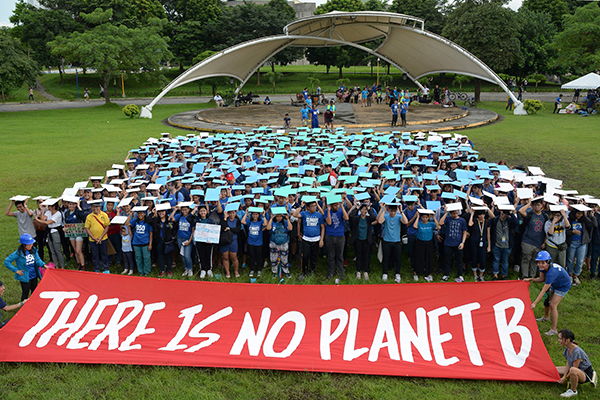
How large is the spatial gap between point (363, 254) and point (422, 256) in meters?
1.18

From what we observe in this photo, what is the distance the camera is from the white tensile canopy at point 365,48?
105 feet

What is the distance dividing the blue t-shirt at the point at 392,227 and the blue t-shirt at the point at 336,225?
2.83 ft

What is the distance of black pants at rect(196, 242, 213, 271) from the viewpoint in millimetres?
8750

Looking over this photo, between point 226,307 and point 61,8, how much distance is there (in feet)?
217

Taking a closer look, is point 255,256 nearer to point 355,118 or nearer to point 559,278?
point 559,278

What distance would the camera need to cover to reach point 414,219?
8617mm

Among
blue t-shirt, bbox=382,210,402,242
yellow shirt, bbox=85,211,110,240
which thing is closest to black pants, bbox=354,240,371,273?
blue t-shirt, bbox=382,210,402,242

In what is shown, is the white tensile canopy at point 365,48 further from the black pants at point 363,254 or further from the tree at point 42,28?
the tree at point 42,28

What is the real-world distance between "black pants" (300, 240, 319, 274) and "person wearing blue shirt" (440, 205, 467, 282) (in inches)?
102

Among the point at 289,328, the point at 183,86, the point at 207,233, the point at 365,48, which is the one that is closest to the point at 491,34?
the point at 365,48

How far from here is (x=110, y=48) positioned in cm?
3572

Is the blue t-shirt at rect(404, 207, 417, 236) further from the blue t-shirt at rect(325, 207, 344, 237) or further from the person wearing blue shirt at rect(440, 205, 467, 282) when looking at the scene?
the blue t-shirt at rect(325, 207, 344, 237)

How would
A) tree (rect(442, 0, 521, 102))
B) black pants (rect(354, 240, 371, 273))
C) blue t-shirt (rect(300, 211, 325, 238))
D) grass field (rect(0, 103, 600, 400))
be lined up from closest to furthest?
grass field (rect(0, 103, 600, 400)) → blue t-shirt (rect(300, 211, 325, 238)) → black pants (rect(354, 240, 371, 273)) → tree (rect(442, 0, 521, 102))

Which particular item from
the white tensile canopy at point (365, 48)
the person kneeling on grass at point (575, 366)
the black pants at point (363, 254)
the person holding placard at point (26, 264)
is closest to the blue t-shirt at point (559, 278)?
the person kneeling on grass at point (575, 366)
